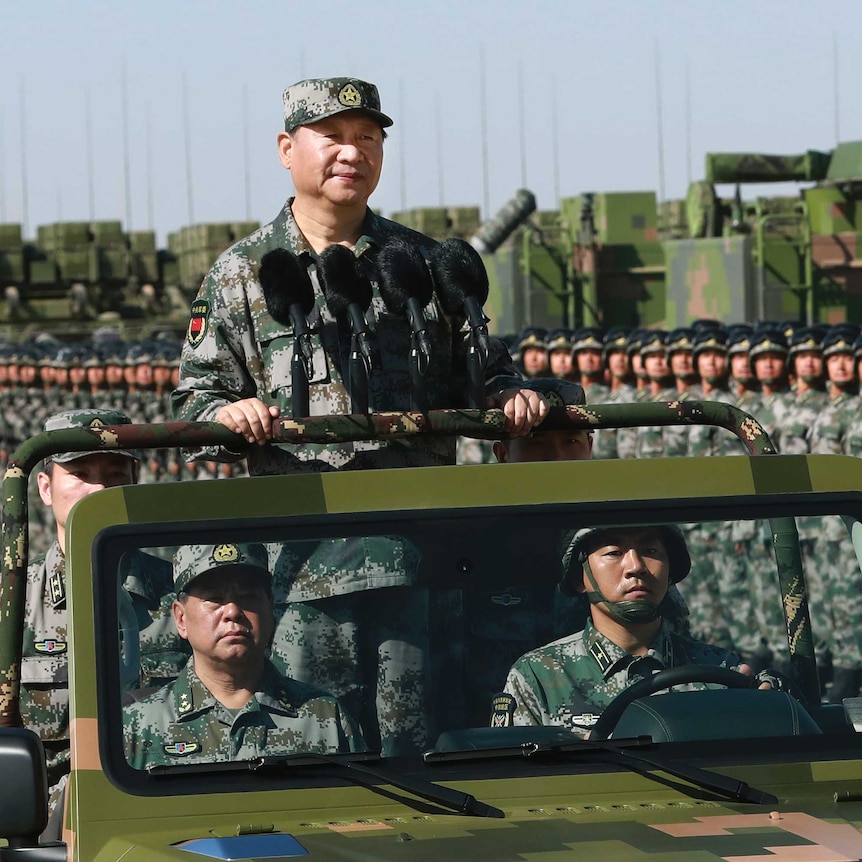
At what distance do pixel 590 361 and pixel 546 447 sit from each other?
13.5m

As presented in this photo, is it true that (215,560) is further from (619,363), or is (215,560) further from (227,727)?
(619,363)

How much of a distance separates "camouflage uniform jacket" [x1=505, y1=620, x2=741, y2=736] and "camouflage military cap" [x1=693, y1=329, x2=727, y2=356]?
12029 millimetres

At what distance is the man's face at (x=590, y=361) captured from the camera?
17.8 m

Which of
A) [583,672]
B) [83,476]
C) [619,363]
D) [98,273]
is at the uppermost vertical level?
[98,273]

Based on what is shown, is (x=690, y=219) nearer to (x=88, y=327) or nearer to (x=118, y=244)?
(x=88, y=327)

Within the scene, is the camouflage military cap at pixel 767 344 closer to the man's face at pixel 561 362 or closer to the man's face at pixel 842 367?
the man's face at pixel 842 367

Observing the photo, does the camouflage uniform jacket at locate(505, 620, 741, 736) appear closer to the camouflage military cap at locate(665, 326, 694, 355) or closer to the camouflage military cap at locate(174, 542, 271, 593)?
the camouflage military cap at locate(174, 542, 271, 593)

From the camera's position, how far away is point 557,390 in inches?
169

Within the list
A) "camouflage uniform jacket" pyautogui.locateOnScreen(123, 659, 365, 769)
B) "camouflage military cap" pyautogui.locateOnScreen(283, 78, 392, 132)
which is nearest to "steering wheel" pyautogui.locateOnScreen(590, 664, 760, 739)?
"camouflage uniform jacket" pyautogui.locateOnScreen(123, 659, 365, 769)

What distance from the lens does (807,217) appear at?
22.5 metres

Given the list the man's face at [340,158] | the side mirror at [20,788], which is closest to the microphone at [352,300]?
the man's face at [340,158]

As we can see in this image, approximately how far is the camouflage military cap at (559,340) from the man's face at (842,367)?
4.72 meters

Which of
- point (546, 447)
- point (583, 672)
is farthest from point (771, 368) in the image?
point (583, 672)

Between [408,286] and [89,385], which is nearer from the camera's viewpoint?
[408,286]
